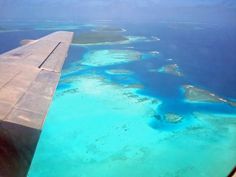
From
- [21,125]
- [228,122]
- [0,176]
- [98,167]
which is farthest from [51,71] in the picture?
[228,122]

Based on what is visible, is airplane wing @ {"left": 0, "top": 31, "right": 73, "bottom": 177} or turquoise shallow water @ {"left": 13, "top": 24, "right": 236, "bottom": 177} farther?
turquoise shallow water @ {"left": 13, "top": 24, "right": 236, "bottom": 177}

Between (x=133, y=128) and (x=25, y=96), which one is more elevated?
(x=25, y=96)

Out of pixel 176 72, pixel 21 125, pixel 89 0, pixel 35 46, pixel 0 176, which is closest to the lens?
pixel 0 176

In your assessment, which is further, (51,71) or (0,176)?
(51,71)

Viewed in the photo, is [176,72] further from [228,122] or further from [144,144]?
[144,144]

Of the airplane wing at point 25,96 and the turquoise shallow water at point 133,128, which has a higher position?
the airplane wing at point 25,96
